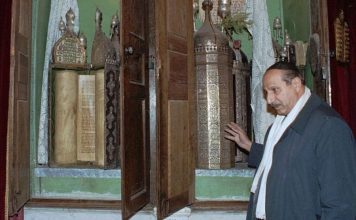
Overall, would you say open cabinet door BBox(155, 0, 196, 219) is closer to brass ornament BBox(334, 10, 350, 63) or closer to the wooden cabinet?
the wooden cabinet

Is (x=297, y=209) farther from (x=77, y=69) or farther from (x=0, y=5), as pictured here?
(x=0, y=5)

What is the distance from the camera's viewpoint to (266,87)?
6.66 ft

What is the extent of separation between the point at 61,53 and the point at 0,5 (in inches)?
18.6

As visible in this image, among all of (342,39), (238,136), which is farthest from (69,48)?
(342,39)

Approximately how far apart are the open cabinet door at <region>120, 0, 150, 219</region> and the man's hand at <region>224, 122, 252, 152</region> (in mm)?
507

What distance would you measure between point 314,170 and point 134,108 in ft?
3.15

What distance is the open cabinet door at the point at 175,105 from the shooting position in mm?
2150

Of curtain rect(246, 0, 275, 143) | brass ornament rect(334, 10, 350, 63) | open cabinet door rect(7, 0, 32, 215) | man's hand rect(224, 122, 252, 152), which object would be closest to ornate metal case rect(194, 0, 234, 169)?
man's hand rect(224, 122, 252, 152)

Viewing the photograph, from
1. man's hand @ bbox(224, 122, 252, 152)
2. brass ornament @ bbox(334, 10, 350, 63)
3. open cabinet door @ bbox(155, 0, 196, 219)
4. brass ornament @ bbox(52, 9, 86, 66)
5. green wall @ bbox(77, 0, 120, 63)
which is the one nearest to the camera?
open cabinet door @ bbox(155, 0, 196, 219)

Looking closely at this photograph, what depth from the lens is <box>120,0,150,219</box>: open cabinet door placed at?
2162mm

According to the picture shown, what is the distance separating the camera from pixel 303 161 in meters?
1.81

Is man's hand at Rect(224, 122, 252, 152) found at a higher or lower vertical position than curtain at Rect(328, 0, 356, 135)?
lower

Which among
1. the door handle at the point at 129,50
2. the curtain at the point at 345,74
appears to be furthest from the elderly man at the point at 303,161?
the door handle at the point at 129,50

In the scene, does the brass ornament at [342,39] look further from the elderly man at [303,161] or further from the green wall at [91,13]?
the green wall at [91,13]
